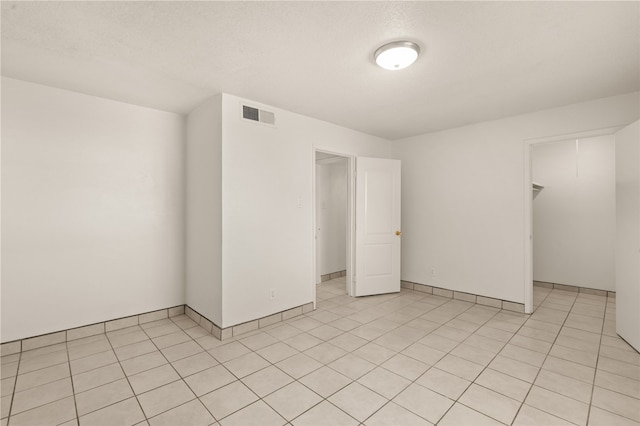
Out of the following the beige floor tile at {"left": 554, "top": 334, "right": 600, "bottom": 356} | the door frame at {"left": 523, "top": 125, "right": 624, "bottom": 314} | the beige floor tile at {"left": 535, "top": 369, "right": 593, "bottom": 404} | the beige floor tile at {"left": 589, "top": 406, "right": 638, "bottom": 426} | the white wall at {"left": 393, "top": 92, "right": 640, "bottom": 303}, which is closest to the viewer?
the beige floor tile at {"left": 589, "top": 406, "right": 638, "bottom": 426}

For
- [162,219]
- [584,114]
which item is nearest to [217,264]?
[162,219]

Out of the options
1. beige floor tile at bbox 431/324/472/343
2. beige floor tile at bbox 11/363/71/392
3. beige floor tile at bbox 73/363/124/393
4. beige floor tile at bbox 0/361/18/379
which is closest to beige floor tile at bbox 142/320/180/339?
beige floor tile at bbox 73/363/124/393

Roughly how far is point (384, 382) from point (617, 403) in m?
1.49

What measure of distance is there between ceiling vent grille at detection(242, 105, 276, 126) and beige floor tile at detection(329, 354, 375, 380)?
2521mm

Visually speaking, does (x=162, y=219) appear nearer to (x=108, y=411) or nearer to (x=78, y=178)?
(x=78, y=178)

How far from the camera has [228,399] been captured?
6.59ft

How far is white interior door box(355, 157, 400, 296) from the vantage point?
14.5ft

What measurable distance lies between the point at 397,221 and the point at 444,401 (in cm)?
292

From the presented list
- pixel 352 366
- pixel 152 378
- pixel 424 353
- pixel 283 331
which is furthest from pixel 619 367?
pixel 152 378

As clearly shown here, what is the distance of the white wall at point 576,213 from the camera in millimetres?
4391

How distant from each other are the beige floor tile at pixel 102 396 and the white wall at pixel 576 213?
17.9ft

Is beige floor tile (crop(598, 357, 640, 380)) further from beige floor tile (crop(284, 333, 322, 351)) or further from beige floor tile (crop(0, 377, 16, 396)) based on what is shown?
beige floor tile (crop(0, 377, 16, 396))

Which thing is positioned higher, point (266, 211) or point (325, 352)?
point (266, 211)

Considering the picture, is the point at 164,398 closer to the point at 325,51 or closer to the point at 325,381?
the point at 325,381
